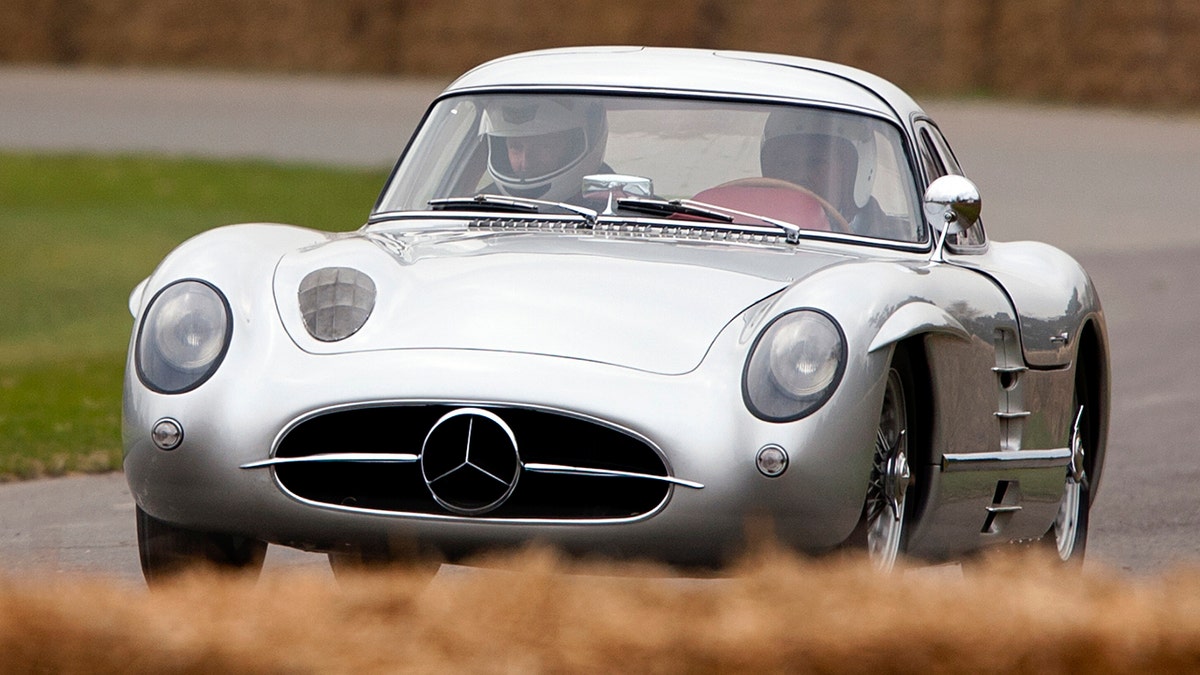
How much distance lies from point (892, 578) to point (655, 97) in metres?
3.19

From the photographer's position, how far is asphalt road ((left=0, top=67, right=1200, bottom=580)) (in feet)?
22.2

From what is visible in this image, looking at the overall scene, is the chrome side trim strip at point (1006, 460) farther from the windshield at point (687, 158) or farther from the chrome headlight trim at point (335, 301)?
the chrome headlight trim at point (335, 301)

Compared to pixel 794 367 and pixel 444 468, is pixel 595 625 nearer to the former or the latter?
pixel 444 468

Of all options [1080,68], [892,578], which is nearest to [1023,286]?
[892,578]

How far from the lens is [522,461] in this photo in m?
4.48

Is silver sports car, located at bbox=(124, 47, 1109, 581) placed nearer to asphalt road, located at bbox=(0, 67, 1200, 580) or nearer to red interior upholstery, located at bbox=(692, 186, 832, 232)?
red interior upholstery, located at bbox=(692, 186, 832, 232)

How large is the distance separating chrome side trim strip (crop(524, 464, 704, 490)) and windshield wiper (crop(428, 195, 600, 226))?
1.24 meters

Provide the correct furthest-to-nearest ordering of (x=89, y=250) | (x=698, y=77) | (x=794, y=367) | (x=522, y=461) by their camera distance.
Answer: (x=89, y=250), (x=698, y=77), (x=794, y=367), (x=522, y=461)

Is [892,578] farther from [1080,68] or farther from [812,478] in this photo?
[1080,68]

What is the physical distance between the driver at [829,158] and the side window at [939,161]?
280 millimetres

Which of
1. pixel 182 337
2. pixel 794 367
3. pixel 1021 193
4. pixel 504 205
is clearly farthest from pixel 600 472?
pixel 1021 193

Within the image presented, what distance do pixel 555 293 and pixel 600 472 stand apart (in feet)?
1.74

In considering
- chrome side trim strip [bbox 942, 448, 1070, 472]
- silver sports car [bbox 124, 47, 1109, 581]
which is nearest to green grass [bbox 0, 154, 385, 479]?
silver sports car [bbox 124, 47, 1109, 581]

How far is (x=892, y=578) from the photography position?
3.05 metres
